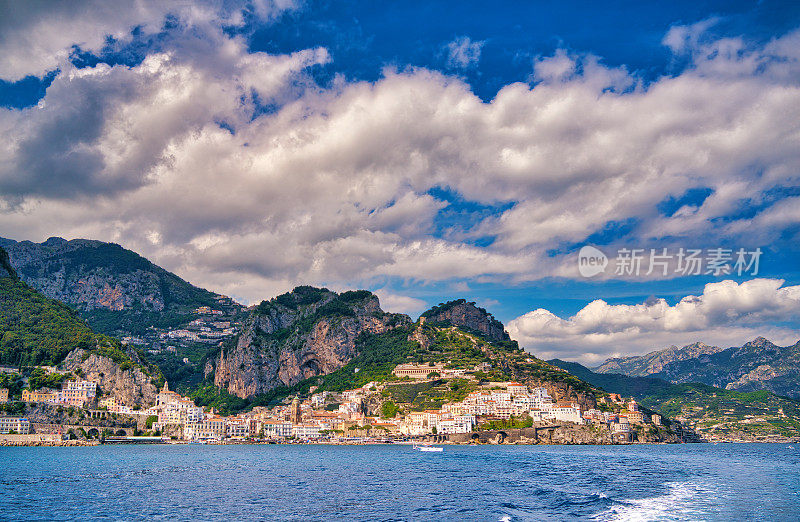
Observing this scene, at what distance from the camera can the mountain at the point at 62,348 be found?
537 ft

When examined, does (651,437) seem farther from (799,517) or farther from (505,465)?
(799,517)

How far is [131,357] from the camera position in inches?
7451

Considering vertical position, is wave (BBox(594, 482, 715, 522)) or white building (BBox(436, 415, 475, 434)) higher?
wave (BBox(594, 482, 715, 522))

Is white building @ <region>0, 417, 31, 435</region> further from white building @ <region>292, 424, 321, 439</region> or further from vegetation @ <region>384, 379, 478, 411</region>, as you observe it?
vegetation @ <region>384, 379, 478, 411</region>

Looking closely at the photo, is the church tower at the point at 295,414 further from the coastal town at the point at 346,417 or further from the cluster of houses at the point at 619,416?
the cluster of houses at the point at 619,416

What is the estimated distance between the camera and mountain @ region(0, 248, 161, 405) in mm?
163750

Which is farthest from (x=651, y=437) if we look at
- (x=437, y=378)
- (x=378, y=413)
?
(x=378, y=413)

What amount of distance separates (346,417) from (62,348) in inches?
3268

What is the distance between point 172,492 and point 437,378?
136m

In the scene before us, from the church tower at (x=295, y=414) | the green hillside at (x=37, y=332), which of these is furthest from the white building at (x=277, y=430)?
the green hillside at (x=37, y=332)

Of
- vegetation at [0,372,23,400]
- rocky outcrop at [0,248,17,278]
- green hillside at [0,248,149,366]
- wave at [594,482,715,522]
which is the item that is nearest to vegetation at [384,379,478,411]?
green hillside at [0,248,149,366]

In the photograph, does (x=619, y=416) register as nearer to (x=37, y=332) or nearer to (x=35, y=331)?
(x=37, y=332)

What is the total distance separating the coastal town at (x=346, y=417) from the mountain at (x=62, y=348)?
5004 millimetres

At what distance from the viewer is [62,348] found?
17100 centimetres
